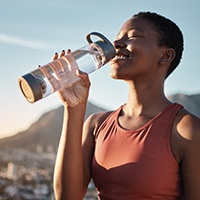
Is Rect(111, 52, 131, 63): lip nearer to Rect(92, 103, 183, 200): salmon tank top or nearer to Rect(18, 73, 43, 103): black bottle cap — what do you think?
Rect(92, 103, 183, 200): salmon tank top

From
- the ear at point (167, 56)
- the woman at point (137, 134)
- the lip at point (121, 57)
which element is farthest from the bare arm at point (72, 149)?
the ear at point (167, 56)

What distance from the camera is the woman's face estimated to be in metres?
2.34

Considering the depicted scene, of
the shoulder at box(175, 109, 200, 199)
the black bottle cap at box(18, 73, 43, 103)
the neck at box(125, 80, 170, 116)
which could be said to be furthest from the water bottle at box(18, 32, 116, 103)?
the shoulder at box(175, 109, 200, 199)

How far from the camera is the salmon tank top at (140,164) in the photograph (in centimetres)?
223

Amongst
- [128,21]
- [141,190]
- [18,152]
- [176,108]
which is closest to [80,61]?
[128,21]

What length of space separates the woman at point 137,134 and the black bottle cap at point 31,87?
25 centimetres

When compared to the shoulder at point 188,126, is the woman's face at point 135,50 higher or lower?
higher

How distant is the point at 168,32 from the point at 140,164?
61cm

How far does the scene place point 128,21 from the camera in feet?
8.09

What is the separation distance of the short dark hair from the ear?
21 millimetres

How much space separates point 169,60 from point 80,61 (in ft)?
1.32

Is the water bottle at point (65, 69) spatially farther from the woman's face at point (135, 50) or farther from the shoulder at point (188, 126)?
the shoulder at point (188, 126)

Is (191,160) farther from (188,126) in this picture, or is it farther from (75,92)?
(75,92)

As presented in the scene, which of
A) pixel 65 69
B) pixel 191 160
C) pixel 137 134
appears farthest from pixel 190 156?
pixel 65 69
